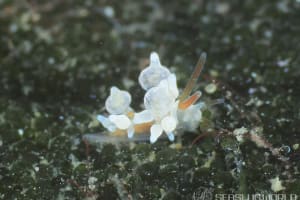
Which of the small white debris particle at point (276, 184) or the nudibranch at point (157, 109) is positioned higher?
the nudibranch at point (157, 109)

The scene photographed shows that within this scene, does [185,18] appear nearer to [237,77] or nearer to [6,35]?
[237,77]

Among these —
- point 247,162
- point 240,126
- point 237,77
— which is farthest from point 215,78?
point 247,162

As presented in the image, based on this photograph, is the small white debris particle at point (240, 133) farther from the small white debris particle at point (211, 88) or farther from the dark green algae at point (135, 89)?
the small white debris particle at point (211, 88)

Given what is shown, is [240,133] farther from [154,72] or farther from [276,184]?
[154,72]

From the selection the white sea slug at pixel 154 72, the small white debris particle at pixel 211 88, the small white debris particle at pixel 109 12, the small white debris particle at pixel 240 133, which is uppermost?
the small white debris particle at pixel 109 12

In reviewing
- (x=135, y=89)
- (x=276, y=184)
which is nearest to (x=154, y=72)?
(x=135, y=89)

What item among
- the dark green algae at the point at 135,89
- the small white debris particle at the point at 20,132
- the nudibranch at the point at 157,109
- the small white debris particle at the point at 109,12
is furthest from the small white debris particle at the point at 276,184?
the small white debris particle at the point at 109,12
